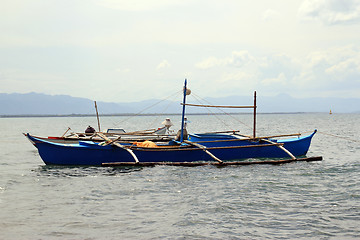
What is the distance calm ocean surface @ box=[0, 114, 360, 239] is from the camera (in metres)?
9.95

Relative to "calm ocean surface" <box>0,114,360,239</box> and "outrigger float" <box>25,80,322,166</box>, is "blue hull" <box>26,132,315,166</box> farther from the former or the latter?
"calm ocean surface" <box>0,114,360,239</box>

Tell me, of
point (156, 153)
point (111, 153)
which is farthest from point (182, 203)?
point (111, 153)

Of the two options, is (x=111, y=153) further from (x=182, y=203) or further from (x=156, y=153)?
(x=182, y=203)

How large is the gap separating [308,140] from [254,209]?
42.0 feet

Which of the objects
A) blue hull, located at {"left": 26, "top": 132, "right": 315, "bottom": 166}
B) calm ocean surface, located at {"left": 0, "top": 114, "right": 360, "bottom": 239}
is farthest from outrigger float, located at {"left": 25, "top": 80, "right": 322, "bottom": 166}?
calm ocean surface, located at {"left": 0, "top": 114, "right": 360, "bottom": 239}

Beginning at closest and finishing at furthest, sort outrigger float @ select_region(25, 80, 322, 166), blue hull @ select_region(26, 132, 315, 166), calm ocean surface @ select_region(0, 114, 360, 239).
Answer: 1. calm ocean surface @ select_region(0, 114, 360, 239)
2. outrigger float @ select_region(25, 80, 322, 166)
3. blue hull @ select_region(26, 132, 315, 166)

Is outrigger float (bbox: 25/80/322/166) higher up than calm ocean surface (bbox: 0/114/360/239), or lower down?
higher up

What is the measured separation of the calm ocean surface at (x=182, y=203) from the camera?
32.7 ft

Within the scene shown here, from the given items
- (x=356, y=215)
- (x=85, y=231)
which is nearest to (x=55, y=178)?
(x=85, y=231)

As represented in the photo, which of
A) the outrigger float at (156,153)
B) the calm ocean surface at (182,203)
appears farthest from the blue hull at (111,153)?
the calm ocean surface at (182,203)

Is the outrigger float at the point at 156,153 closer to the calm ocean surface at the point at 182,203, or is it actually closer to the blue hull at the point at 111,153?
the blue hull at the point at 111,153

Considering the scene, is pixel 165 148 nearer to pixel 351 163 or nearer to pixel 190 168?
pixel 190 168

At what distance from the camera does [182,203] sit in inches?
502

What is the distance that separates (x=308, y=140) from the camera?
23109mm
